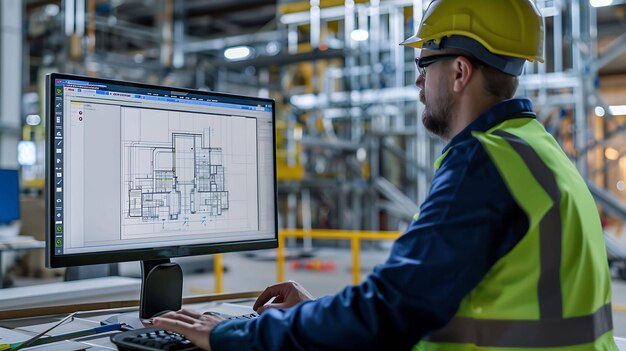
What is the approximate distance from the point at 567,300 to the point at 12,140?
8447 mm

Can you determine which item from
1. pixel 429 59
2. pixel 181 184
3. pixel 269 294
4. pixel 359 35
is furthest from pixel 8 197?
pixel 359 35

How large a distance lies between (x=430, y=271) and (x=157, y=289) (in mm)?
930

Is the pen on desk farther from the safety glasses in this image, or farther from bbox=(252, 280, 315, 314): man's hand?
the safety glasses

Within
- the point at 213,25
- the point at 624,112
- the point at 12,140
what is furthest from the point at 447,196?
the point at 624,112

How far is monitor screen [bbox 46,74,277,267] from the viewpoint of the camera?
165 cm

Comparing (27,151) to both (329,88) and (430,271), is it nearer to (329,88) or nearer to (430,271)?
(329,88)

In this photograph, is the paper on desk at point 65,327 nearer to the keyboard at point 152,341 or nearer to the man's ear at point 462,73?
the keyboard at point 152,341

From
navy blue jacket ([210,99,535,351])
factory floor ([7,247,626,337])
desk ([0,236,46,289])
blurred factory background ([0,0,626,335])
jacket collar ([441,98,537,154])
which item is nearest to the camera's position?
navy blue jacket ([210,99,535,351])

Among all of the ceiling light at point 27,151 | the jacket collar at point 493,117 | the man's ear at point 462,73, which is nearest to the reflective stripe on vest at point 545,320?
the jacket collar at point 493,117

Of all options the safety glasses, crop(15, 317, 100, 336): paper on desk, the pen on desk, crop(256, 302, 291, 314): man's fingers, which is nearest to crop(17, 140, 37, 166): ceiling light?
crop(15, 317, 100, 336): paper on desk

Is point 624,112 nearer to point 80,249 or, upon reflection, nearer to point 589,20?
point 589,20

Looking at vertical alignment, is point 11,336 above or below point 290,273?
above

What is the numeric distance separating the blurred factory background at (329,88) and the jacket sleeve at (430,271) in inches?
256

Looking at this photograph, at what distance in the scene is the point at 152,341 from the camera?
1.46 metres
